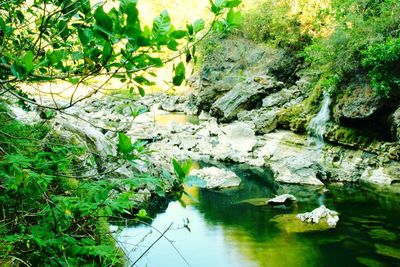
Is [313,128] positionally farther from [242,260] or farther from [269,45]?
[269,45]

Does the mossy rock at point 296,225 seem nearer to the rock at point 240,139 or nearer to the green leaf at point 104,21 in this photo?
the rock at point 240,139

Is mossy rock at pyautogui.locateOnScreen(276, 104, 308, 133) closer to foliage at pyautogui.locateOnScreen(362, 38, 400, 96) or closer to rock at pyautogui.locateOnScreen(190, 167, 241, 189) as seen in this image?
foliage at pyautogui.locateOnScreen(362, 38, 400, 96)

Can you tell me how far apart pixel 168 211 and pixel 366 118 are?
23.9 ft

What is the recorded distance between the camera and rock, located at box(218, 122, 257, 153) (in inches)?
590

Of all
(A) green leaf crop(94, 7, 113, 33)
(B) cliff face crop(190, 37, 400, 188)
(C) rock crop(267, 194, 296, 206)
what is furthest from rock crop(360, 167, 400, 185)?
(A) green leaf crop(94, 7, 113, 33)

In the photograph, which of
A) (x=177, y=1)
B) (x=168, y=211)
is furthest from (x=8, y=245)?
(x=177, y=1)

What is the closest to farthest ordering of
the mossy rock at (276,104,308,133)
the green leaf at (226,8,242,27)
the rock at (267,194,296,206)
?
the green leaf at (226,8,242,27) < the rock at (267,194,296,206) < the mossy rock at (276,104,308,133)

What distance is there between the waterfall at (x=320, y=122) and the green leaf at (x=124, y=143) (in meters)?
12.8

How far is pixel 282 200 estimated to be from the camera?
9.55 meters

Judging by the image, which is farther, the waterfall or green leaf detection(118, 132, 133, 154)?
the waterfall

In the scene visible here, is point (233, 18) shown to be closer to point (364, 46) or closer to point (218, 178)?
point (218, 178)

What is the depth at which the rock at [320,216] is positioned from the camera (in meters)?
8.34

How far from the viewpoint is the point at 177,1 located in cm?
3322

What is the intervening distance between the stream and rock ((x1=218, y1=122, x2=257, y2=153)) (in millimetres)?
4250
